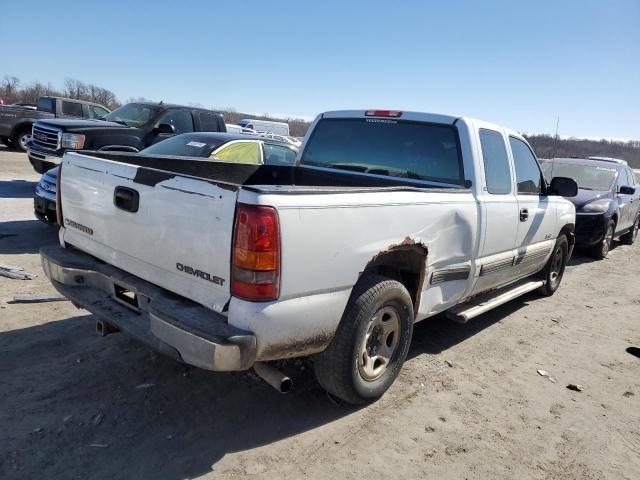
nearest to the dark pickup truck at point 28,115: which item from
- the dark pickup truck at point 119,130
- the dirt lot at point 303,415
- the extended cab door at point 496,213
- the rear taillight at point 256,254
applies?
the dark pickup truck at point 119,130

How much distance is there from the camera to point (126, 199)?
9.84ft

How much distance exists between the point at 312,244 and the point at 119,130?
8.30 metres

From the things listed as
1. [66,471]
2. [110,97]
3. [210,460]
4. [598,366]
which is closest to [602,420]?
[598,366]

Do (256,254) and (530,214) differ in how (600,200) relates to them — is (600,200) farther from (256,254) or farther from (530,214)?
(256,254)

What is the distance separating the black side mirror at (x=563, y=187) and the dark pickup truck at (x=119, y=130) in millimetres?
7303

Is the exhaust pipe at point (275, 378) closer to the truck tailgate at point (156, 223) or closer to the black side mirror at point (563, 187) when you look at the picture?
the truck tailgate at point (156, 223)

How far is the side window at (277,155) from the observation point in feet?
25.7

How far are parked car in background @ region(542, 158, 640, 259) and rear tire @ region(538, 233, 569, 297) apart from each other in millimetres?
2841

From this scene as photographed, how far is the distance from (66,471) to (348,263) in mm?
1793

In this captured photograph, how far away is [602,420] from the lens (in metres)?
3.43

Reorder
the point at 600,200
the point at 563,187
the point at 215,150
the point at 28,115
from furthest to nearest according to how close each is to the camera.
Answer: the point at 28,115, the point at 600,200, the point at 215,150, the point at 563,187

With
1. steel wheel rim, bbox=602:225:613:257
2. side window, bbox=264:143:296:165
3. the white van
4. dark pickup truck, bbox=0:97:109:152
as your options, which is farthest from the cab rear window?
the white van

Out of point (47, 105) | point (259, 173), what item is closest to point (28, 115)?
point (47, 105)

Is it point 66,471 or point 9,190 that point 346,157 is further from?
point 9,190
